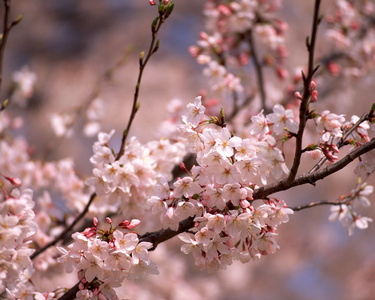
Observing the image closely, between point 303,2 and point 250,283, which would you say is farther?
point 250,283

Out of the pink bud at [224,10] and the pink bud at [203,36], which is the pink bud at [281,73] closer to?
the pink bud at [224,10]

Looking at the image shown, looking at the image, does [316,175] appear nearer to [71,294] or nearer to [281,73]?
[71,294]

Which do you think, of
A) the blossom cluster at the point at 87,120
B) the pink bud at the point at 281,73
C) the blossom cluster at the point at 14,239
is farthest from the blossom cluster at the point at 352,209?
the blossom cluster at the point at 87,120

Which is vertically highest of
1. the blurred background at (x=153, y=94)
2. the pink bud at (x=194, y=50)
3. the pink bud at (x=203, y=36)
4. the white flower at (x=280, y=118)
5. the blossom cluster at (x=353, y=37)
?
the blurred background at (x=153, y=94)

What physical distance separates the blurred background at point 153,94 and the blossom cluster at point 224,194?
5166 millimetres

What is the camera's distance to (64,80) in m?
7.39

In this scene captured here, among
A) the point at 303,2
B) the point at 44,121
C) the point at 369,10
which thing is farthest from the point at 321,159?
the point at 44,121

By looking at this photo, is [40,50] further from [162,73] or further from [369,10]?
[369,10]

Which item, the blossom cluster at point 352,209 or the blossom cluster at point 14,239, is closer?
the blossom cluster at point 14,239

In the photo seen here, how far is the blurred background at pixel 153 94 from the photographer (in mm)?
6703

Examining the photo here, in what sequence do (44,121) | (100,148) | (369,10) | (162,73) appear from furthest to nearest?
(162,73)
(44,121)
(369,10)
(100,148)

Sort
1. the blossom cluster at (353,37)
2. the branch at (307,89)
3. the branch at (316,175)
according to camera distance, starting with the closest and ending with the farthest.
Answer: the branch at (307,89)
the branch at (316,175)
the blossom cluster at (353,37)

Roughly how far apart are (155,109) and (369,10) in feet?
14.7

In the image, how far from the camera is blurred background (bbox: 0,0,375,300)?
22.0ft
